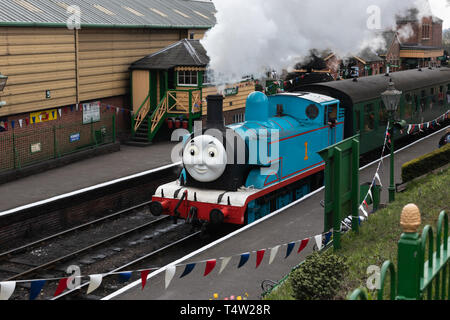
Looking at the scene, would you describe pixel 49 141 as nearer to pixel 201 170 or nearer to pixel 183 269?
pixel 201 170

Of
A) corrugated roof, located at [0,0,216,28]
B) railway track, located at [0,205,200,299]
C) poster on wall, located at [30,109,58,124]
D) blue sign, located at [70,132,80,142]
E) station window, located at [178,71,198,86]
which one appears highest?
corrugated roof, located at [0,0,216,28]

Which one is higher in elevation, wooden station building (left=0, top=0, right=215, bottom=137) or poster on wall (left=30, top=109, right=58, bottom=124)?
wooden station building (left=0, top=0, right=215, bottom=137)

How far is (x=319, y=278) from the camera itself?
689 centimetres

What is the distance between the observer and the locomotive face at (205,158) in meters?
12.7

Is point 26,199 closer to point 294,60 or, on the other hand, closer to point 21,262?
point 21,262

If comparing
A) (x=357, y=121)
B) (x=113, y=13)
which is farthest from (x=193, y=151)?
(x=113, y=13)

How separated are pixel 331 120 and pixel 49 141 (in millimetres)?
8918

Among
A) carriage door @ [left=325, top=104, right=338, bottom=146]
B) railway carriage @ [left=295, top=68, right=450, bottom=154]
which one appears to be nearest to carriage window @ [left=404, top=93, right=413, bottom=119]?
railway carriage @ [left=295, top=68, right=450, bottom=154]

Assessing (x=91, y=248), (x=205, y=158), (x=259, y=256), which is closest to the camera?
(x=259, y=256)

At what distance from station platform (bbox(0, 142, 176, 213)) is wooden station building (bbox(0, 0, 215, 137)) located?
212 centimetres

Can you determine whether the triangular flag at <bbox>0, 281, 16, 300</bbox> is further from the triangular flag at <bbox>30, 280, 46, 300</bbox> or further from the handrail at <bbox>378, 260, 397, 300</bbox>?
the handrail at <bbox>378, 260, 397, 300</bbox>

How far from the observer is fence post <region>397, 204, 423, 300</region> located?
4.00 m

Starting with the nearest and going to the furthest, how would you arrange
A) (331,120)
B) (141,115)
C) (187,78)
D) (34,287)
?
(34,287), (331,120), (141,115), (187,78)
